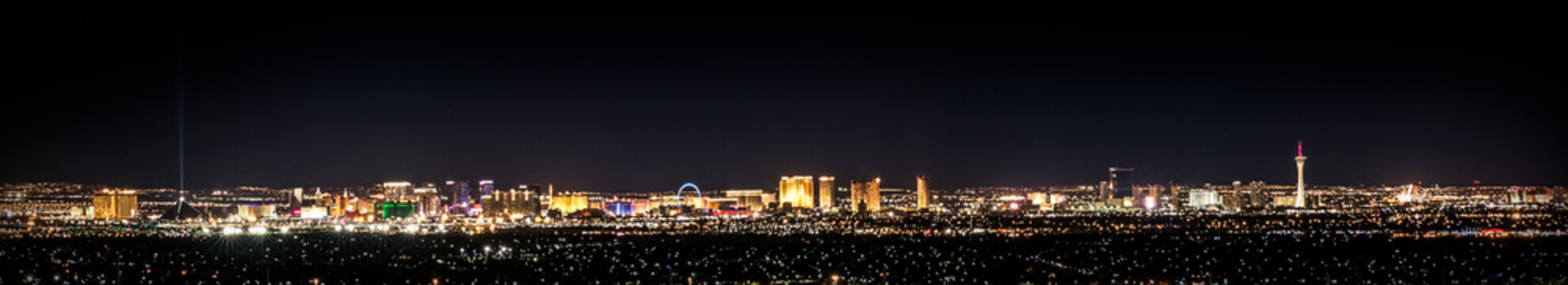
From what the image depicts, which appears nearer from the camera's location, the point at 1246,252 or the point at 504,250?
the point at 1246,252

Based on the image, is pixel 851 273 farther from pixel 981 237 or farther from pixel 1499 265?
pixel 981 237

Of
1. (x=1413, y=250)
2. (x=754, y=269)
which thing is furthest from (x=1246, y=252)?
(x=754, y=269)

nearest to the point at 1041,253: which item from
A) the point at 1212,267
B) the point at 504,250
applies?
the point at 1212,267

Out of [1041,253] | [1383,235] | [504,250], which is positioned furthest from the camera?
[1383,235]

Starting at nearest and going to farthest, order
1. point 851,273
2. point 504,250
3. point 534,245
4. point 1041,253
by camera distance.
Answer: point 851,273
point 1041,253
point 504,250
point 534,245

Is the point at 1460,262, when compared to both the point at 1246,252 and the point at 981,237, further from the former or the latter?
the point at 981,237

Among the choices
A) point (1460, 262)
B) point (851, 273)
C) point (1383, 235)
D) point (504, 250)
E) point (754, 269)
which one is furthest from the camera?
point (1383, 235)
